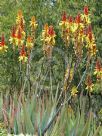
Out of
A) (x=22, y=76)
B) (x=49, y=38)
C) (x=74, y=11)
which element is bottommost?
(x=22, y=76)

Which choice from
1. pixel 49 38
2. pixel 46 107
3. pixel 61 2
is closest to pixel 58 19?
pixel 61 2

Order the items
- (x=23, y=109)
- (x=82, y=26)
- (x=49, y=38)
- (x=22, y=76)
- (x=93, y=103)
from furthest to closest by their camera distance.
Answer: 1. (x=93, y=103)
2. (x=22, y=76)
3. (x=49, y=38)
4. (x=82, y=26)
5. (x=23, y=109)

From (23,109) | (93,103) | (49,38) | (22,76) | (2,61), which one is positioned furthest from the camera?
(2,61)

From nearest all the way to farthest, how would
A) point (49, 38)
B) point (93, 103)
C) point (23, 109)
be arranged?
point (23, 109), point (49, 38), point (93, 103)

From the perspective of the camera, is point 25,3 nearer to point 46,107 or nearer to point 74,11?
point 74,11

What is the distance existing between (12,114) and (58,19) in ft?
17.6

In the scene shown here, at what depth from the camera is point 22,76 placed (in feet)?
32.5

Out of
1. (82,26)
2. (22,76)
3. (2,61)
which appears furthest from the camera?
(2,61)

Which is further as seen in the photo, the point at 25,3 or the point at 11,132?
the point at 25,3

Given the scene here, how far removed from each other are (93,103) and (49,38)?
403 centimetres

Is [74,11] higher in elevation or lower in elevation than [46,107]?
higher

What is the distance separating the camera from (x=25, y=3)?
1256 centimetres

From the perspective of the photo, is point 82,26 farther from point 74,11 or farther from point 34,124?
point 74,11

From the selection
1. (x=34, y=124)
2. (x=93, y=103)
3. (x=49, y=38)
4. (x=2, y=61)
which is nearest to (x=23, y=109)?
(x=34, y=124)
